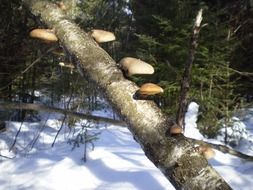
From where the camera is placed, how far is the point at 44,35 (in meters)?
1.64

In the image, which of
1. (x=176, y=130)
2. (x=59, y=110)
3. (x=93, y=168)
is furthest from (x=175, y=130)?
(x=93, y=168)

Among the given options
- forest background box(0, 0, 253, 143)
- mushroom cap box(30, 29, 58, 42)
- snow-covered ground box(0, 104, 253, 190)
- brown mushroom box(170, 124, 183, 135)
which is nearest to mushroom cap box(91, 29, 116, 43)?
mushroom cap box(30, 29, 58, 42)

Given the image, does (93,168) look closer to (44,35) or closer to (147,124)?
(44,35)

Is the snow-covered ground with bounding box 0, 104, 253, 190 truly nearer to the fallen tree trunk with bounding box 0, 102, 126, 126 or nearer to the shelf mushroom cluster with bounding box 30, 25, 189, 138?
the fallen tree trunk with bounding box 0, 102, 126, 126

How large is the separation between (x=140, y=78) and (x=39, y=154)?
2907 mm

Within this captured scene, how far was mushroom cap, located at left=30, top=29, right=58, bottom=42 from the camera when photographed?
1.58 meters

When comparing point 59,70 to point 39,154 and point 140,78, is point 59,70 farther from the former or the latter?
point 39,154

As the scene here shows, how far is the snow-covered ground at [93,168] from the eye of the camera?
164 inches

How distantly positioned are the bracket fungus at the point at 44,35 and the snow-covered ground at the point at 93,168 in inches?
101

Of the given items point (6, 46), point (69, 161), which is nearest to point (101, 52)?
point (69, 161)

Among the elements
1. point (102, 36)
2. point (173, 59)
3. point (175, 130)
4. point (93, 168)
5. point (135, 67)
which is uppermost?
point (173, 59)

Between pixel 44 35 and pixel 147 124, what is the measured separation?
24.6 inches

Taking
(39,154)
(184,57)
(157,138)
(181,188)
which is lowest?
(39,154)

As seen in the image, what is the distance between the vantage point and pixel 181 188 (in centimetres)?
124
